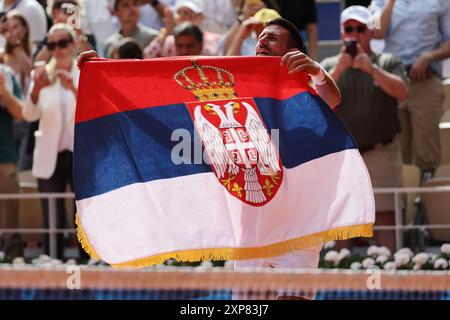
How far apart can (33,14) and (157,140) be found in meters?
6.89

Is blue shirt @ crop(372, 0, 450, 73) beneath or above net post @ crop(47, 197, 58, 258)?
above

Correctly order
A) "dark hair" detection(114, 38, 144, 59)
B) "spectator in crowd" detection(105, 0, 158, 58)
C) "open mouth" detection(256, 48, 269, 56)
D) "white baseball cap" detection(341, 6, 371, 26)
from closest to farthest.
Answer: "open mouth" detection(256, 48, 269, 56) → "white baseball cap" detection(341, 6, 371, 26) → "dark hair" detection(114, 38, 144, 59) → "spectator in crowd" detection(105, 0, 158, 58)

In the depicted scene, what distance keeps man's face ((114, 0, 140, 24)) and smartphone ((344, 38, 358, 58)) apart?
2776mm

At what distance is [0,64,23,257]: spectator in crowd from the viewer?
11500 millimetres

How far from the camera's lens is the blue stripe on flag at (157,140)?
680 cm

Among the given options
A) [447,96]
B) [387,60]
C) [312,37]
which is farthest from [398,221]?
[312,37]

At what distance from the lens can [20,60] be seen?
41.8ft

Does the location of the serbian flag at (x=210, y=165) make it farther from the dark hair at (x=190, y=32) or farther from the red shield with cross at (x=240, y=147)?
the dark hair at (x=190, y=32)

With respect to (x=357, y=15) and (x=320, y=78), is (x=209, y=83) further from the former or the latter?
(x=357, y=15)

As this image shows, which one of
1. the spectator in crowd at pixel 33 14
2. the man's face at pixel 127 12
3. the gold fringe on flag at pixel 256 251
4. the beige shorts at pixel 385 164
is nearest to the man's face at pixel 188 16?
the man's face at pixel 127 12

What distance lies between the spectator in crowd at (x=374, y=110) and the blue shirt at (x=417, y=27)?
3.05 ft

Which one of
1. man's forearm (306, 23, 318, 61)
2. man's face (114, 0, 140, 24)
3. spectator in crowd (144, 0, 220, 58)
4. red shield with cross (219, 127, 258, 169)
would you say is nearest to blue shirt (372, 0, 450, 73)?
man's forearm (306, 23, 318, 61)

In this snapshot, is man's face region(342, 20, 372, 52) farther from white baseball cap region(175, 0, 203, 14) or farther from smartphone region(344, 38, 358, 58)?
white baseball cap region(175, 0, 203, 14)
